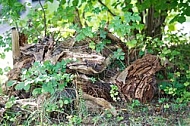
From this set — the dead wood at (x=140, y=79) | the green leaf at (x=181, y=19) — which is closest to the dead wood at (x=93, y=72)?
the dead wood at (x=140, y=79)

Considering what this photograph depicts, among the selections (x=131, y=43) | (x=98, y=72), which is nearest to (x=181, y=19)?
(x=131, y=43)

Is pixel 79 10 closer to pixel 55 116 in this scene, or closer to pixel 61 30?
pixel 61 30

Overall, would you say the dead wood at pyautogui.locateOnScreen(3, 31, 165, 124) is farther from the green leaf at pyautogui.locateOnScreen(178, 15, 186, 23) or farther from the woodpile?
the green leaf at pyautogui.locateOnScreen(178, 15, 186, 23)

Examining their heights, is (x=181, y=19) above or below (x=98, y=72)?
above

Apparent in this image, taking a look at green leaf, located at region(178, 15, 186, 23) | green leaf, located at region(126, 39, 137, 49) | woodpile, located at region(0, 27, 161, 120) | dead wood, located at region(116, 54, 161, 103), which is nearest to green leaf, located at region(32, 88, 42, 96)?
woodpile, located at region(0, 27, 161, 120)

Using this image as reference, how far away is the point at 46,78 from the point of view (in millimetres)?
2193

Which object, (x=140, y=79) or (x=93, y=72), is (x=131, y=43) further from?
(x=93, y=72)

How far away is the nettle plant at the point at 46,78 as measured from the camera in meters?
2.20

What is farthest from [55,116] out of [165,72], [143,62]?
[165,72]

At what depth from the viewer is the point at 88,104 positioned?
2.33m

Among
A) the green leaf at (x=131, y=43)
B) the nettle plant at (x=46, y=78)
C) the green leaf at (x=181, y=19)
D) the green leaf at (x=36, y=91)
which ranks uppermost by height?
the green leaf at (x=181, y=19)

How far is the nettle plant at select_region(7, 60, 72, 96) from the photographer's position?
220 centimetres

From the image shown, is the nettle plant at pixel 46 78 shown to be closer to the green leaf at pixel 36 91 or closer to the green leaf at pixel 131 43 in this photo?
the green leaf at pixel 36 91

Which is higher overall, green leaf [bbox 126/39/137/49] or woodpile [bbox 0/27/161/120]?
green leaf [bbox 126/39/137/49]
